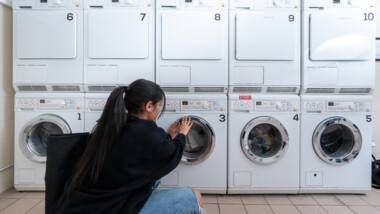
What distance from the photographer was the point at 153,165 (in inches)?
54.4

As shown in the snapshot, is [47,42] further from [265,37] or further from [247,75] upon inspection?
[265,37]

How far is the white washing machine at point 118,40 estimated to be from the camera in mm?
2600

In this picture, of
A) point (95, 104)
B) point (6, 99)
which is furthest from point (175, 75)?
point (6, 99)

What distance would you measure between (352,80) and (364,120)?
34 centimetres

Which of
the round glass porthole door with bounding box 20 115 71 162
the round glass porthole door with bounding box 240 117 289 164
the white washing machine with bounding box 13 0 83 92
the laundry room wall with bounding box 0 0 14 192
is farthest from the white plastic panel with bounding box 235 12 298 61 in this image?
the laundry room wall with bounding box 0 0 14 192

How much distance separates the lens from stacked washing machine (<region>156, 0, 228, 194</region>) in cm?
258

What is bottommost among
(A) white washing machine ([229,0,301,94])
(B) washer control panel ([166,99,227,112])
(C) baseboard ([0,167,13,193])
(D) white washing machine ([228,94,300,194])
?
(C) baseboard ([0,167,13,193])

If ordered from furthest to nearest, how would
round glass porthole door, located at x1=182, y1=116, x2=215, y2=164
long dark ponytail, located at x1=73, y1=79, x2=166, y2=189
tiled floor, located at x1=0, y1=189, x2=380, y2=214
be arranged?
round glass porthole door, located at x1=182, y1=116, x2=215, y2=164, tiled floor, located at x1=0, y1=189, x2=380, y2=214, long dark ponytail, located at x1=73, y1=79, x2=166, y2=189

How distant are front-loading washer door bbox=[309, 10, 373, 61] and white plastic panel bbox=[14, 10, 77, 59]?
196cm

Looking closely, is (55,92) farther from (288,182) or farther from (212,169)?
(288,182)

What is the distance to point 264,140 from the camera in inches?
107

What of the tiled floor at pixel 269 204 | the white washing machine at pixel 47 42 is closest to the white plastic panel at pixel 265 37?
the tiled floor at pixel 269 204

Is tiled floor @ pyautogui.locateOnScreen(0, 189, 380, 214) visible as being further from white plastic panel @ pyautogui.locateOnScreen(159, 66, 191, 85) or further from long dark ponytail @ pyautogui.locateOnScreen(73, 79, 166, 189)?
long dark ponytail @ pyautogui.locateOnScreen(73, 79, 166, 189)

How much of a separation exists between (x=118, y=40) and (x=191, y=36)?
597 millimetres
